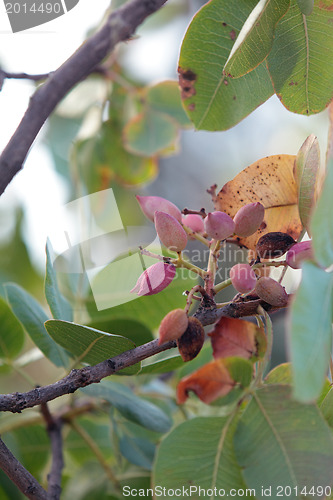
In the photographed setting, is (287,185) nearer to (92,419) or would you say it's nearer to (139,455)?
(139,455)

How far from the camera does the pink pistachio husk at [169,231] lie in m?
0.54

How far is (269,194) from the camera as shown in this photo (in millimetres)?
604

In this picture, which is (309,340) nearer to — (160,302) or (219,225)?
(219,225)

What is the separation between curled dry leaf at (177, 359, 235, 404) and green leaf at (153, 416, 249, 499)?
0.11ft

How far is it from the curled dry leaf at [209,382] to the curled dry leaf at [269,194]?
0.57 ft

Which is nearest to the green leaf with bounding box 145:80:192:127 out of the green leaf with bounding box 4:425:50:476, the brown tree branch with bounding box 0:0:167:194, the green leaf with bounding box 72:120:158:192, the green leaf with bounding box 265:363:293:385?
the green leaf with bounding box 72:120:158:192

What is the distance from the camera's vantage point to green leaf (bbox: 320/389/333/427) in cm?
50

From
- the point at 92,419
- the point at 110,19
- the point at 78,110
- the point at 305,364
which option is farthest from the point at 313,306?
the point at 78,110

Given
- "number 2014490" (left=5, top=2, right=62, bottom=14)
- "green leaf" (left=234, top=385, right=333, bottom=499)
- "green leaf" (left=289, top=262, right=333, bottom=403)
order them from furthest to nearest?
"number 2014490" (left=5, top=2, right=62, bottom=14)
"green leaf" (left=234, top=385, right=333, bottom=499)
"green leaf" (left=289, top=262, right=333, bottom=403)

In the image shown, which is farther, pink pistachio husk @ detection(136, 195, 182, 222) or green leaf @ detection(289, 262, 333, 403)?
pink pistachio husk @ detection(136, 195, 182, 222)

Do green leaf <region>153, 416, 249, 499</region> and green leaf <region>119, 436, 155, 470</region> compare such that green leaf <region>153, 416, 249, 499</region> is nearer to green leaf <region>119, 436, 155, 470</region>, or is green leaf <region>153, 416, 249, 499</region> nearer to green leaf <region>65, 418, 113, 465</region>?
green leaf <region>119, 436, 155, 470</region>

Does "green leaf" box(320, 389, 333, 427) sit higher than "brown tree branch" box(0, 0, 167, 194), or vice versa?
"brown tree branch" box(0, 0, 167, 194)

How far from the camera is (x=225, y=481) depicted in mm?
485

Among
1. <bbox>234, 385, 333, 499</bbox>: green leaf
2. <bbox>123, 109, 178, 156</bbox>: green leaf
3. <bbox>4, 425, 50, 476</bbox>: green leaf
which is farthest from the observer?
<bbox>123, 109, 178, 156</bbox>: green leaf
